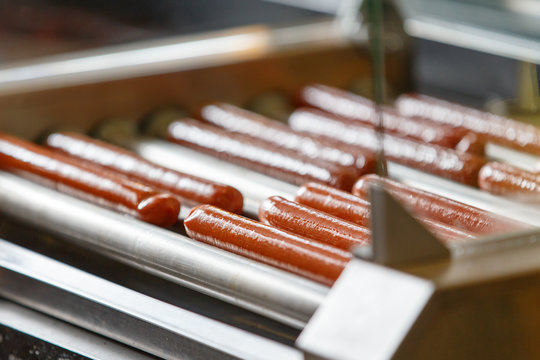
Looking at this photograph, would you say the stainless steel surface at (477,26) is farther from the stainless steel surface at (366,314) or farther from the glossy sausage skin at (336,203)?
the stainless steel surface at (366,314)

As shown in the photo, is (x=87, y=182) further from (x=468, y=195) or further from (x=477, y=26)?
(x=477, y=26)

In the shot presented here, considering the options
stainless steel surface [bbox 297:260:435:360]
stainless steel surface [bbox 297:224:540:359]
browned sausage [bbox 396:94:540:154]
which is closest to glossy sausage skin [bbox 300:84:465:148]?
browned sausage [bbox 396:94:540:154]

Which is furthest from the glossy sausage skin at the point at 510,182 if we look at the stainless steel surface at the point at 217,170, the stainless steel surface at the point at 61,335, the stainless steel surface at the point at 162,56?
the stainless steel surface at the point at 162,56

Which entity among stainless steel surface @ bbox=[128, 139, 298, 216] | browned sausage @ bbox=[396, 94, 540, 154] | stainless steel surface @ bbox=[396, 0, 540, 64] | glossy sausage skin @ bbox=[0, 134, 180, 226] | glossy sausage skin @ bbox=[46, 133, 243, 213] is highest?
stainless steel surface @ bbox=[396, 0, 540, 64]

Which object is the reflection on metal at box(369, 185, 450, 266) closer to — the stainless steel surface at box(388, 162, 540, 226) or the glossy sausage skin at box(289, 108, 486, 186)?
the stainless steel surface at box(388, 162, 540, 226)

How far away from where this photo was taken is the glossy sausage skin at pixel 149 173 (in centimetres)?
264

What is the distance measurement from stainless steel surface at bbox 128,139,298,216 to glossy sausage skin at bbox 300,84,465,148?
608mm

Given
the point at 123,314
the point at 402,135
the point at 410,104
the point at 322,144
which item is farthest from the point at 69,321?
the point at 410,104

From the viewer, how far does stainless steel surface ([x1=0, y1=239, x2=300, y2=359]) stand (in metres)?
2.03

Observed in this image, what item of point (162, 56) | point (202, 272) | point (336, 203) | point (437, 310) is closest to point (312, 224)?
point (336, 203)

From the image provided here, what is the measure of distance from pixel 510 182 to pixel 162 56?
191 cm

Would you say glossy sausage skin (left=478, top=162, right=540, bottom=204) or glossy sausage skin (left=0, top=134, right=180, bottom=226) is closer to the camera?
glossy sausage skin (left=478, top=162, right=540, bottom=204)

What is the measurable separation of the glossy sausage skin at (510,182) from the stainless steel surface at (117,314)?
0.66 metres

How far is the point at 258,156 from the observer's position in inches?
120
